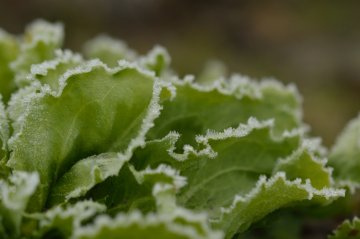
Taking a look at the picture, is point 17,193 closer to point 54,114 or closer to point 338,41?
point 54,114

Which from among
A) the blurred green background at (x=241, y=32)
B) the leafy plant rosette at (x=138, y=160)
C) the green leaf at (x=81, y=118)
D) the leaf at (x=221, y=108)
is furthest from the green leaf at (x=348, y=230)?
the blurred green background at (x=241, y=32)

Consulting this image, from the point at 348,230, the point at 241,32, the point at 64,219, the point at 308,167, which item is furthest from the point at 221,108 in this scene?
the point at 241,32

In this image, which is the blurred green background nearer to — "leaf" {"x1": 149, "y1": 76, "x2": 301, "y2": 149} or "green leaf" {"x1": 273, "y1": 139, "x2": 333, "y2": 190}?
"leaf" {"x1": 149, "y1": 76, "x2": 301, "y2": 149}

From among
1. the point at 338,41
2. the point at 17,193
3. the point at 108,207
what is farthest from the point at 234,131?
the point at 338,41

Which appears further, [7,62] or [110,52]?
[110,52]

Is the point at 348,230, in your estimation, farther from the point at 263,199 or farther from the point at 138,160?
the point at 138,160
